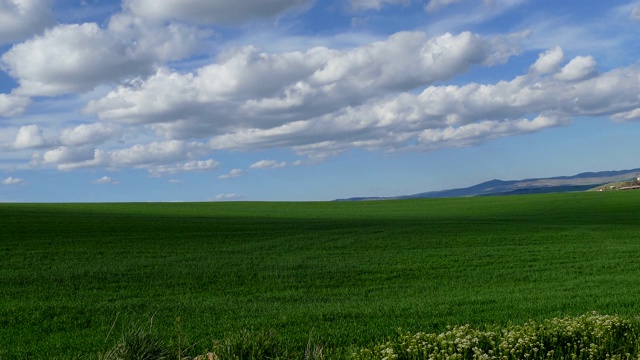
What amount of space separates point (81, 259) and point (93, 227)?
1251 centimetres

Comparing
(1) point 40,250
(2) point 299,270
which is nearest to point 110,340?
(2) point 299,270

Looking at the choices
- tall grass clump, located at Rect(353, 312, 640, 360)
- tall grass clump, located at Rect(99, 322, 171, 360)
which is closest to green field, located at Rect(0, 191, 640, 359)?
tall grass clump, located at Rect(99, 322, 171, 360)

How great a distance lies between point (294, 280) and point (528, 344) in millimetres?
11371

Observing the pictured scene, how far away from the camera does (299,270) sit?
67.4 ft

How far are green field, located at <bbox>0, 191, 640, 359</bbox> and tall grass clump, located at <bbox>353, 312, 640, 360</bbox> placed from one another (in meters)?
1.31

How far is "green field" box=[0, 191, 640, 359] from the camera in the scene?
38.1 ft

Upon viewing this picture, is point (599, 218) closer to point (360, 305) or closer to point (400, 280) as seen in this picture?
point (400, 280)

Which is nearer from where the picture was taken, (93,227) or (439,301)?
(439,301)

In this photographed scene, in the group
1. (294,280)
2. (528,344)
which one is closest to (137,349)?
(528,344)

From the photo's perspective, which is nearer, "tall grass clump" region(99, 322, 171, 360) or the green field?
"tall grass clump" region(99, 322, 171, 360)

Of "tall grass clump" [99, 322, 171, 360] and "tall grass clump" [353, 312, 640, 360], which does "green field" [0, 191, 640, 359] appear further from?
"tall grass clump" [353, 312, 640, 360]

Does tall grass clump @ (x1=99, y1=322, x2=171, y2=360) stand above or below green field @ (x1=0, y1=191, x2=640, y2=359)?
above

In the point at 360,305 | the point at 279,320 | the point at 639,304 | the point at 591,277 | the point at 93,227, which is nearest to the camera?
the point at 279,320

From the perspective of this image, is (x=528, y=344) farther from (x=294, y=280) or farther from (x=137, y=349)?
(x=294, y=280)
